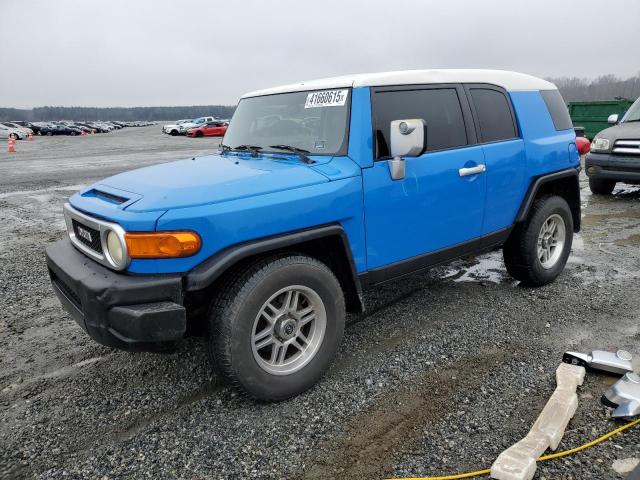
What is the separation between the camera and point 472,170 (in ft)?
12.0

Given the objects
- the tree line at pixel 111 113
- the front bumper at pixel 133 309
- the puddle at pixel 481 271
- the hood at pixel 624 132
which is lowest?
the puddle at pixel 481 271

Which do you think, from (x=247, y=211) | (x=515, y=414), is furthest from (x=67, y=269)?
(x=515, y=414)

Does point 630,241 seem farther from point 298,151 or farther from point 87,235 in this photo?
point 87,235

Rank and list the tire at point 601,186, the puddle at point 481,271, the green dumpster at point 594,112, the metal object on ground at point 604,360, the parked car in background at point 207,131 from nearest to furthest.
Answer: the metal object on ground at point 604,360
the puddle at point 481,271
the tire at point 601,186
the green dumpster at point 594,112
the parked car in background at point 207,131

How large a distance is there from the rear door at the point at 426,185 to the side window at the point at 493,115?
153 mm

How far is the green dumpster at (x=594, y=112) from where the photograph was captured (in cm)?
1606

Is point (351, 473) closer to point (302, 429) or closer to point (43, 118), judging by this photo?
point (302, 429)

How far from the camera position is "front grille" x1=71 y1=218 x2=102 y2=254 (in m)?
2.75

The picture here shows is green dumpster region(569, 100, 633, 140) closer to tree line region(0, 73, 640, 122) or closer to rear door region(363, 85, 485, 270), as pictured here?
rear door region(363, 85, 485, 270)

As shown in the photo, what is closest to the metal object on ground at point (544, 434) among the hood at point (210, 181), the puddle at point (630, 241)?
the hood at point (210, 181)

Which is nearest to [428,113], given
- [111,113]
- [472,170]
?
[472,170]

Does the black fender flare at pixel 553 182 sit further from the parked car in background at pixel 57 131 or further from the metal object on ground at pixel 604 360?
the parked car in background at pixel 57 131

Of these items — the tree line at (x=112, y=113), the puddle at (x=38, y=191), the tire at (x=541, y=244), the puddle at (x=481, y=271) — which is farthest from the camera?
the tree line at (x=112, y=113)

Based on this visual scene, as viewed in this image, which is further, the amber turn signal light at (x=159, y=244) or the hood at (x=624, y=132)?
the hood at (x=624, y=132)
